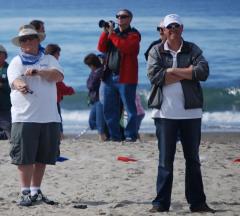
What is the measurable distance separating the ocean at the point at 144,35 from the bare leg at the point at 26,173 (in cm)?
1042

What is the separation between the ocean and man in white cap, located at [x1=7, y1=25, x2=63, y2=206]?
1044 cm

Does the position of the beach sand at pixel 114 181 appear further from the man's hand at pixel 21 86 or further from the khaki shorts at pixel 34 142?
the man's hand at pixel 21 86

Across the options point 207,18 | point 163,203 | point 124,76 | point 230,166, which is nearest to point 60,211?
point 163,203

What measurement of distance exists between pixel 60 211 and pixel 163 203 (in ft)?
2.94

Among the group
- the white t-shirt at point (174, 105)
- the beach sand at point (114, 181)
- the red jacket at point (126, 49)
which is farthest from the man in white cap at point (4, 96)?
the white t-shirt at point (174, 105)

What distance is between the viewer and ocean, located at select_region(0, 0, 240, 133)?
24531mm

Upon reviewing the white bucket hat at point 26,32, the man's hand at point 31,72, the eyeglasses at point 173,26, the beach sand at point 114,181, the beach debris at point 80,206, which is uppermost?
the eyeglasses at point 173,26

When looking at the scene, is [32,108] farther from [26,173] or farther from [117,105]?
[117,105]

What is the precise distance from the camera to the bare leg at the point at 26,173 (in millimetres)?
10039

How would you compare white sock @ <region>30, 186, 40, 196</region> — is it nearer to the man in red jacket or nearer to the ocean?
the man in red jacket

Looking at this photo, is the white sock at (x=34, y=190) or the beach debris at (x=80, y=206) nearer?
the beach debris at (x=80, y=206)

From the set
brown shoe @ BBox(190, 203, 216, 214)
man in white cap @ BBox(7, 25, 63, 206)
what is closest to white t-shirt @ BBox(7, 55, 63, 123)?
man in white cap @ BBox(7, 25, 63, 206)

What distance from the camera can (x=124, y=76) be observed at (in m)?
14.2

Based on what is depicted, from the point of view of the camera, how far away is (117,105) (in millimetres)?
14555
